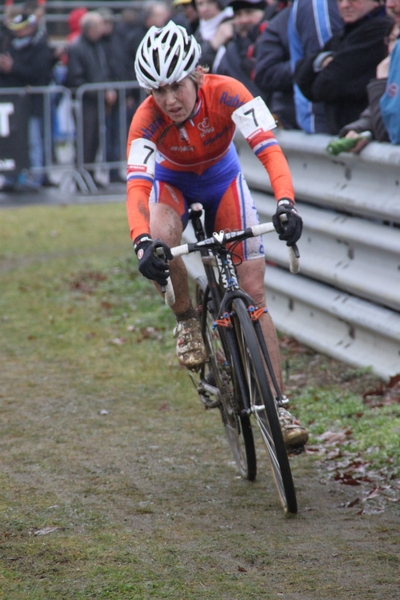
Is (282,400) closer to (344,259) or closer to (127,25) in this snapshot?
(344,259)

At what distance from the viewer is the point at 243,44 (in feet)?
30.0

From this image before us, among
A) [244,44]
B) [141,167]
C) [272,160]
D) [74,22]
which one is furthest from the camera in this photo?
[74,22]

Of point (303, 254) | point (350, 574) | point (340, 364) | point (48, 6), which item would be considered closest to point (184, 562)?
point (350, 574)

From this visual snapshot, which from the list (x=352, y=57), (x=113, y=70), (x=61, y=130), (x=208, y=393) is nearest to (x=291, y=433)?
(x=208, y=393)

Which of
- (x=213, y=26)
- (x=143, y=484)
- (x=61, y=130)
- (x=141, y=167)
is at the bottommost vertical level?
(x=61, y=130)

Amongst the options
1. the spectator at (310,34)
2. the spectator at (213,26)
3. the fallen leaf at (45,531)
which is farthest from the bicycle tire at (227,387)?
the spectator at (213,26)

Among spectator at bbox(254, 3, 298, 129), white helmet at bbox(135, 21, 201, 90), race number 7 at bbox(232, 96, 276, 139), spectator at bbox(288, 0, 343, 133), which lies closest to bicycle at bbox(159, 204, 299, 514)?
race number 7 at bbox(232, 96, 276, 139)

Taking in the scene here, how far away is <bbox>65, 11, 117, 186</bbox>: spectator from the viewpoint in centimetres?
1666

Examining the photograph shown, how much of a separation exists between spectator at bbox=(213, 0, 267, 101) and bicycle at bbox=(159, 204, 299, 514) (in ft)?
13.1

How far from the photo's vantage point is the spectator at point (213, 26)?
32.1 ft

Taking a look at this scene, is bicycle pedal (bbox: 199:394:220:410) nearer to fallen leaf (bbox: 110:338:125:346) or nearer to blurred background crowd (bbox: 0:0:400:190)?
blurred background crowd (bbox: 0:0:400:190)

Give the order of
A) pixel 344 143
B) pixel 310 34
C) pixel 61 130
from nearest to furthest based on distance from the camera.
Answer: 1. pixel 344 143
2. pixel 310 34
3. pixel 61 130

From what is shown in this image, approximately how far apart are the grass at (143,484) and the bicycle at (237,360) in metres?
0.24

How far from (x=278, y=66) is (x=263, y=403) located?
14.2 feet
